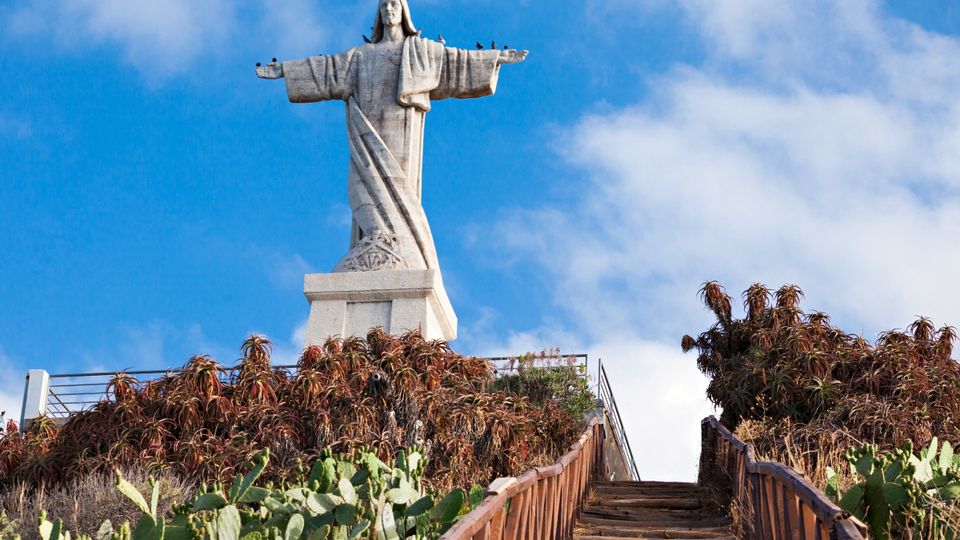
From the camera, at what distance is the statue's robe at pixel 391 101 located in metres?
17.5

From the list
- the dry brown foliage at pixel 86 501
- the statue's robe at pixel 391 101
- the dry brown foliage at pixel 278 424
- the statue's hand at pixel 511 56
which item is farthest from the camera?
the statue's hand at pixel 511 56

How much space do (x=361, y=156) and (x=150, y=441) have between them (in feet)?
25.2

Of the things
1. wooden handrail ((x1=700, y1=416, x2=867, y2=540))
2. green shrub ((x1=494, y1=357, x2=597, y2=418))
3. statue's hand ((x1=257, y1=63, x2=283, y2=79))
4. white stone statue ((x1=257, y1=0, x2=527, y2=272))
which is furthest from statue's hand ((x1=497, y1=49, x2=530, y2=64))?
wooden handrail ((x1=700, y1=416, x2=867, y2=540))

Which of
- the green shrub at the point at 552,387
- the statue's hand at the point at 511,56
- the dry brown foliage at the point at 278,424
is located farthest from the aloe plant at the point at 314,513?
the statue's hand at the point at 511,56

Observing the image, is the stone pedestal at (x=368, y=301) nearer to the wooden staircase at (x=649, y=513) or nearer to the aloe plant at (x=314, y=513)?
the wooden staircase at (x=649, y=513)

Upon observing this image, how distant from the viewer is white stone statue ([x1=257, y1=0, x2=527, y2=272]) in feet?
57.0

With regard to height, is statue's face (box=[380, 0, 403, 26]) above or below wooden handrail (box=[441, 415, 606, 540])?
above

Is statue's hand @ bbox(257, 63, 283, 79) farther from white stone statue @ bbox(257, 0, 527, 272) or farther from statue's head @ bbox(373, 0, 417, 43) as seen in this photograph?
statue's head @ bbox(373, 0, 417, 43)

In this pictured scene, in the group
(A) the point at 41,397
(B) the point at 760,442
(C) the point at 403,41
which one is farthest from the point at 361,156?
(B) the point at 760,442

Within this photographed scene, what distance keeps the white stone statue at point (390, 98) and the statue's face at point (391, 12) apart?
16 mm

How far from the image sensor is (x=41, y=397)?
15609 millimetres

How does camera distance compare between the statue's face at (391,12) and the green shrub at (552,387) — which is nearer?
the green shrub at (552,387)

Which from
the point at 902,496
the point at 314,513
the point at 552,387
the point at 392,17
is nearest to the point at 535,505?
the point at 314,513

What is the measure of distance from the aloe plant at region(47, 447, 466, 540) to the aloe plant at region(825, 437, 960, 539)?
8.04 ft
